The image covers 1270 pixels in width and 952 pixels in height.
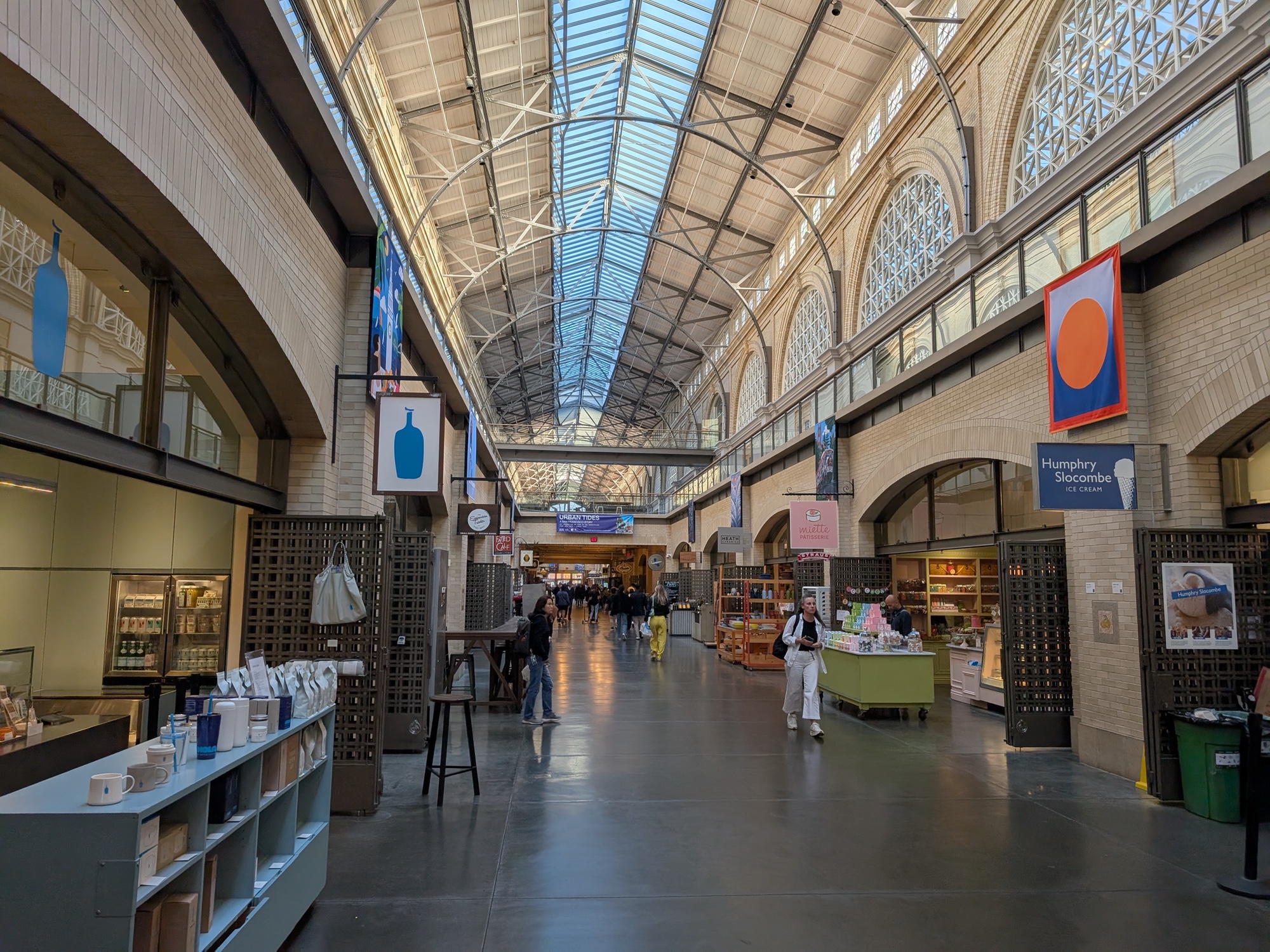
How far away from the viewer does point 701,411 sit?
38.9 m

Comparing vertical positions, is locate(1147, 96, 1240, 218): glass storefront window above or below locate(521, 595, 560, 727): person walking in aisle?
above

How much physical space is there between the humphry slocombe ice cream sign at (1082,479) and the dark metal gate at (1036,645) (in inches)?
Result: 70.9

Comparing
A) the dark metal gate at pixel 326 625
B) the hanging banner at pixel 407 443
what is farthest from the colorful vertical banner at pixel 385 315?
the dark metal gate at pixel 326 625

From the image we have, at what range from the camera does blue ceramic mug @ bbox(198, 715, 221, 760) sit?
11.9 feet

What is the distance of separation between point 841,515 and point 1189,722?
10.1m

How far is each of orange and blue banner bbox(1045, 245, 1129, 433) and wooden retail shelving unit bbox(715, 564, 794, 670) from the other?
9.72 m

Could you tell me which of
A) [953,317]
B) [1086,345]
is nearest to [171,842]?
[1086,345]

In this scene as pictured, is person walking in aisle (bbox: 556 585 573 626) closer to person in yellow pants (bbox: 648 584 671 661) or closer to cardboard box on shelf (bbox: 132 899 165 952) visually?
person in yellow pants (bbox: 648 584 671 661)

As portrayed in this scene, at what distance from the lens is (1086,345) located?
8.57m

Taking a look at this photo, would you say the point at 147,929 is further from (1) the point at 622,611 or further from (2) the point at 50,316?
(1) the point at 622,611

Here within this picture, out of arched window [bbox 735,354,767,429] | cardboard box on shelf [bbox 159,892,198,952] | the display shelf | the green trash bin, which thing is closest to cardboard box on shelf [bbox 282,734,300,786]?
the display shelf

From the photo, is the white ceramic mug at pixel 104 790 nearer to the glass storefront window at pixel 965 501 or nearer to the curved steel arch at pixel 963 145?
the glass storefront window at pixel 965 501

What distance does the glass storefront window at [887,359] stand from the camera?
1464 centimetres

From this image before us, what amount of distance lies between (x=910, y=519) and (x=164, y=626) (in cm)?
1202
